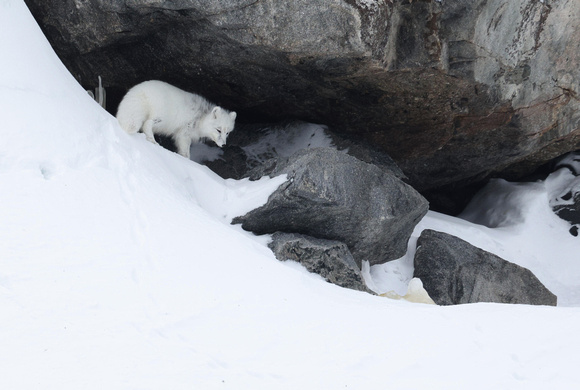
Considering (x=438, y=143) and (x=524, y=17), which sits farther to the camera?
(x=438, y=143)

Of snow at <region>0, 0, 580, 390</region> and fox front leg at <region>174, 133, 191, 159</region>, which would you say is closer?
snow at <region>0, 0, 580, 390</region>

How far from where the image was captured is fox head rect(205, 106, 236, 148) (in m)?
8.87

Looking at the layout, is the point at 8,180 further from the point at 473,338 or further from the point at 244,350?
the point at 473,338

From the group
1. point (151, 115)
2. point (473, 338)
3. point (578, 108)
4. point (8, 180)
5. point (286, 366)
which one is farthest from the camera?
point (578, 108)

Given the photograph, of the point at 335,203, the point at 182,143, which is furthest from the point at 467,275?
the point at 182,143

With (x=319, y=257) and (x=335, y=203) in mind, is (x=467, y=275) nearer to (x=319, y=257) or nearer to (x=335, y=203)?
(x=335, y=203)

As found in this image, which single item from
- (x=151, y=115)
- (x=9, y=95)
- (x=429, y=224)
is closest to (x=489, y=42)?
(x=429, y=224)

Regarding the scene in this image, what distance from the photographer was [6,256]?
5.10 m

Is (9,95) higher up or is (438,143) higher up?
(9,95)

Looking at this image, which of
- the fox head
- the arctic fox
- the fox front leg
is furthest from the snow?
the fox head

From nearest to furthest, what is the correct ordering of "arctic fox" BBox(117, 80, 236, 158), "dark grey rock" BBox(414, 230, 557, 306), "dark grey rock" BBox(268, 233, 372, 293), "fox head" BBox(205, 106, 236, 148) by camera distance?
"dark grey rock" BBox(268, 233, 372, 293) → "arctic fox" BBox(117, 80, 236, 158) → "dark grey rock" BBox(414, 230, 557, 306) → "fox head" BBox(205, 106, 236, 148)

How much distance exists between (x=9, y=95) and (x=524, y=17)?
6.45 m

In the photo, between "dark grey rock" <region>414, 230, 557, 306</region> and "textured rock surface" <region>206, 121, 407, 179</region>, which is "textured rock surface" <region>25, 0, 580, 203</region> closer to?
"textured rock surface" <region>206, 121, 407, 179</region>

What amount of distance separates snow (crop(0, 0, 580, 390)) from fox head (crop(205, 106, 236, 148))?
1.54m
